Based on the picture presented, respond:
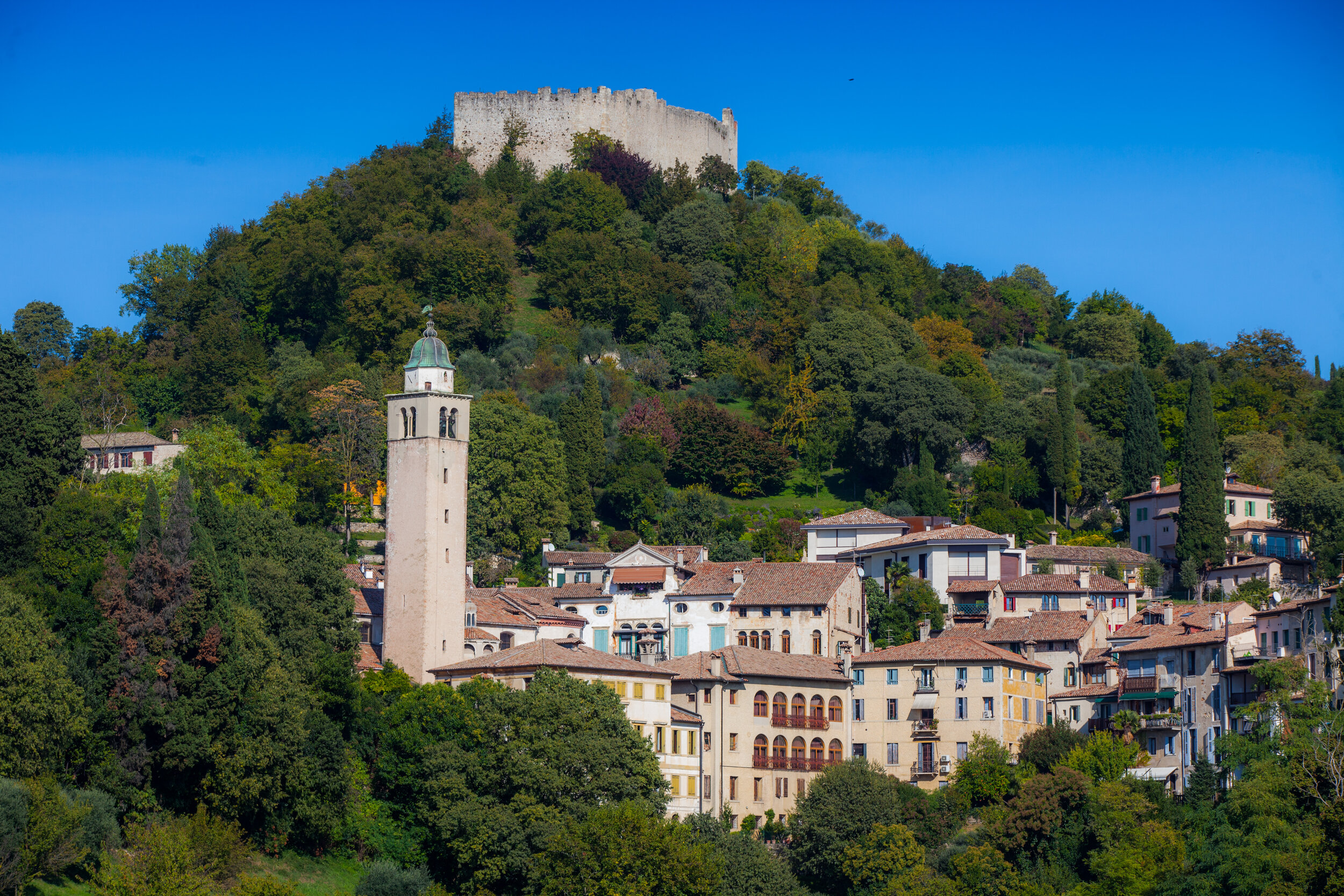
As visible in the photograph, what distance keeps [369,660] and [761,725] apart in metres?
14.6

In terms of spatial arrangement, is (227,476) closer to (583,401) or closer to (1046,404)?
(583,401)

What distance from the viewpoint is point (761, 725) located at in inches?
2768

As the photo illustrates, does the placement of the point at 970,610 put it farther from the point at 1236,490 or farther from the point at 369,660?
the point at 369,660

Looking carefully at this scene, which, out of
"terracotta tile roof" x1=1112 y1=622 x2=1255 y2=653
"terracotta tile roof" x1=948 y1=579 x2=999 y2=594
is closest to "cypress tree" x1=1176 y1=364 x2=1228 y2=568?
"terracotta tile roof" x1=948 y1=579 x2=999 y2=594

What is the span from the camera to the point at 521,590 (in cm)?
8081

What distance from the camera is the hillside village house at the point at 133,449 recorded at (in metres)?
94.2

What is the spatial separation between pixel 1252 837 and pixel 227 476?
4747 centimetres

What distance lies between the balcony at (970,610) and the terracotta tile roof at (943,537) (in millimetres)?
2809

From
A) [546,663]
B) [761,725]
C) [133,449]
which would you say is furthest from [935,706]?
[133,449]

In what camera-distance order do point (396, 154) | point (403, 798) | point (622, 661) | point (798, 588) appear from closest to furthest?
1. point (403, 798)
2. point (622, 661)
3. point (798, 588)
4. point (396, 154)

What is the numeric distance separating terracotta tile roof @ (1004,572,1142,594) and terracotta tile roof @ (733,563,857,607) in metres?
7.10

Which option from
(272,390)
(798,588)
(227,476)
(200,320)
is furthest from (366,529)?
(200,320)

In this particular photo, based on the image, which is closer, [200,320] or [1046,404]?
[1046,404]

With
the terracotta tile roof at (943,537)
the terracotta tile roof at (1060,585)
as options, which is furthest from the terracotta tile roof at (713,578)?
the terracotta tile roof at (1060,585)
